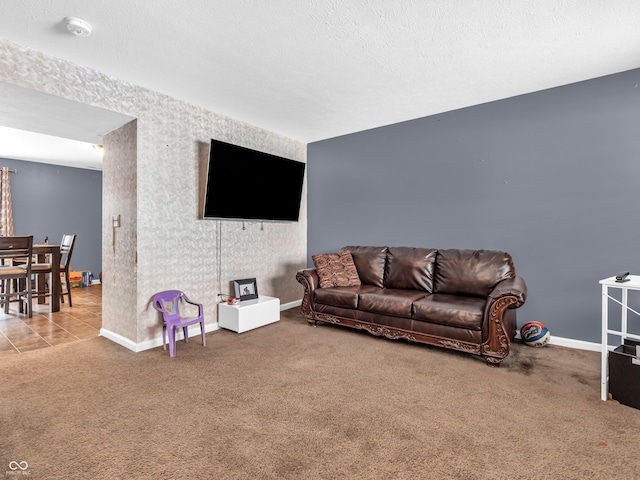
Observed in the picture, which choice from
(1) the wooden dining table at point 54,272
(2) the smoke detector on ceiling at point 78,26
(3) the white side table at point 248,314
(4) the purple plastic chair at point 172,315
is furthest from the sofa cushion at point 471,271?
(1) the wooden dining table at point 54,272

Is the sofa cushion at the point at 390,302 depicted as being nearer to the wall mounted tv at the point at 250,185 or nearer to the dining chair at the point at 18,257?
the wall mounted tv at the point at 250,185

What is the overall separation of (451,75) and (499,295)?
77.7 inches

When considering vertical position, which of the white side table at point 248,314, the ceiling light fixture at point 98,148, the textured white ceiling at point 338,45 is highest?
the textured white ceiling at point 338,45

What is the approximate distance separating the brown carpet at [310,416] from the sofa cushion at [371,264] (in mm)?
1148

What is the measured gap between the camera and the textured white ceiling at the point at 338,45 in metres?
2.12

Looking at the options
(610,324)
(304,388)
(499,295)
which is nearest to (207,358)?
(304,388)

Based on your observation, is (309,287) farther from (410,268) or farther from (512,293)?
(512,293)

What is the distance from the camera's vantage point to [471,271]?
138 inches

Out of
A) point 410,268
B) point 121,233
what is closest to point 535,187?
point 410,268

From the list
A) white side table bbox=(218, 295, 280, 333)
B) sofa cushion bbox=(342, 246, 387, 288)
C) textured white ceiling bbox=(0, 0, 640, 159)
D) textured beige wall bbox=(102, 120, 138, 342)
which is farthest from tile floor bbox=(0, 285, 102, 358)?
sofa cushion bbox=(342, 246, 387, 288)

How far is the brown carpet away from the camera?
160 centimetres

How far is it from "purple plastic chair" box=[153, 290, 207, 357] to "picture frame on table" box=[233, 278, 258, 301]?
68 centimetres

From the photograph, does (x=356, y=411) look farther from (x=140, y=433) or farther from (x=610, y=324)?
(x=610, y=324)

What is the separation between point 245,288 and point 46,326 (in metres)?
2.32
